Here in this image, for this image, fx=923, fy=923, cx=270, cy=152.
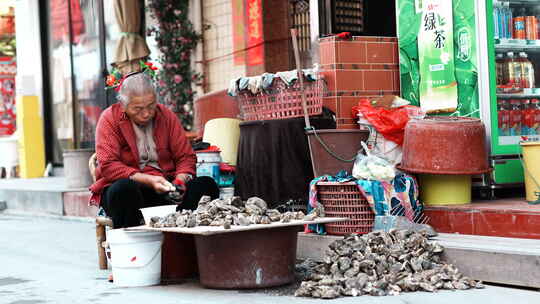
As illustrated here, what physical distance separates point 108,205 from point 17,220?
6.45 m

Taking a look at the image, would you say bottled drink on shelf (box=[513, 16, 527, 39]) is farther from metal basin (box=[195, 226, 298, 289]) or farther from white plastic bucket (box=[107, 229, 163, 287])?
white plastic bucket (box=[107, 229, 163, 287])

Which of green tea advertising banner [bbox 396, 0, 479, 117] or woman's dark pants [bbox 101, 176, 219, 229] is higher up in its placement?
green tea advertising banner [bbox 396, 0, 479, 117]

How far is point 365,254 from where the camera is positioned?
20.1 ft

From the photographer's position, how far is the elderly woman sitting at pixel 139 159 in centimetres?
645

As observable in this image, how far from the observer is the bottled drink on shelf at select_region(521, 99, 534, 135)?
25.3 ft

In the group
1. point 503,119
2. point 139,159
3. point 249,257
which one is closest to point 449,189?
point 503,119

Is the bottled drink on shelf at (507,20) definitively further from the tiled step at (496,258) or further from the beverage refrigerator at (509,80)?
the tiled step at (496,258)

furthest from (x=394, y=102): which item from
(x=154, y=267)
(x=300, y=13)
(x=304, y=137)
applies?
(x=300, y=13)

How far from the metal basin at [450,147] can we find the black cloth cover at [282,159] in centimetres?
100

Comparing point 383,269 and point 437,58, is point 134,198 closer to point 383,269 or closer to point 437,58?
point 383,269

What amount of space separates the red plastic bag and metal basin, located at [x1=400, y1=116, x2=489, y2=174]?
36cm

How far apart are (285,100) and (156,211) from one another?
76.7 inches

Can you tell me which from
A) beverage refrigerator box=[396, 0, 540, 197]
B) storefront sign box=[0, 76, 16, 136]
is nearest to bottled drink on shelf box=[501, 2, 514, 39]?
beverage refrigerator box=[396, 0, 540, 197]

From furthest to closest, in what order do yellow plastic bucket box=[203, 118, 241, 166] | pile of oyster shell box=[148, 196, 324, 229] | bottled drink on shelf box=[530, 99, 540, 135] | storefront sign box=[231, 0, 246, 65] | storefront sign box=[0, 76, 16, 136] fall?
storefront sign box=[0, 76, 16, 136] < storefront sign box=[231, 0, 246, 65] < yellow plastic bucket box=[203, 118, 241, 166] < bottled drink on shelf box=[530, 99, 540, 135] < pile of oyster shell box=[148, 196, 324, 229]
